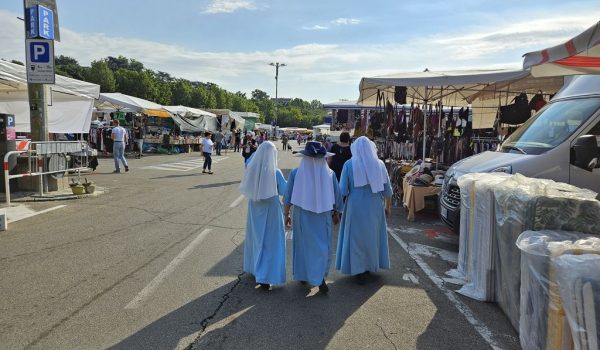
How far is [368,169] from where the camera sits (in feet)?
17.4

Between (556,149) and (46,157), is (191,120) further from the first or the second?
(556,149)

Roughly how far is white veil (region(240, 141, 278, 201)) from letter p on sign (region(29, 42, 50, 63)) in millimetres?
7680

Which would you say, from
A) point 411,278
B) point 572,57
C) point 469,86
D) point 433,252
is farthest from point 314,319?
point 469,86

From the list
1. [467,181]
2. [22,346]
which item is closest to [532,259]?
[467,181]

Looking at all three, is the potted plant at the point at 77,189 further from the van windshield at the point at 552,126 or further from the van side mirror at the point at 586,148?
the van side mirror at the point at 586,148

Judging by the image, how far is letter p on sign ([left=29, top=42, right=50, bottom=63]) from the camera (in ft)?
32.5

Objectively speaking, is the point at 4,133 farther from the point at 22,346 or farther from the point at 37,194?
the point at 22,346

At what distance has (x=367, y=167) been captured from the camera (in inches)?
209

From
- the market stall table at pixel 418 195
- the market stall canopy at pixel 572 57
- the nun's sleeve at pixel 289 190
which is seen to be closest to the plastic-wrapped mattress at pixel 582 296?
the market stall canopy at pixel 572 57

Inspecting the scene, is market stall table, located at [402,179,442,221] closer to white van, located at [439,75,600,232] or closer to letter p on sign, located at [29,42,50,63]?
white van, located at [439,75,600,232]

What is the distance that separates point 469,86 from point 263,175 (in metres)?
10.3

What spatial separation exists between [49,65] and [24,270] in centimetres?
630

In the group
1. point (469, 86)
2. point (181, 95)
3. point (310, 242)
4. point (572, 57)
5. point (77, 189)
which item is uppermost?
point (181, 95)

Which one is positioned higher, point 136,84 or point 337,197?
point 136,84
